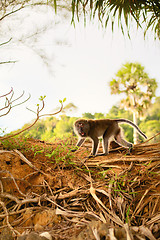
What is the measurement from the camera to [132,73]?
54.7 ft

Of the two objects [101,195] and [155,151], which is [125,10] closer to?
[155,151]

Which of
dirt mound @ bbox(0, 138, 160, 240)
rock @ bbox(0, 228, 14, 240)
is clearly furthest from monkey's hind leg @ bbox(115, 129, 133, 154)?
rock @ bbox(0, 228, 14, 240)

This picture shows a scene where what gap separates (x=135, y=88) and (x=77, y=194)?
47.6ft

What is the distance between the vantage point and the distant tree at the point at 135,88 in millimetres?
15023

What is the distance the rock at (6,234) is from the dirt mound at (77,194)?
2 centimetres

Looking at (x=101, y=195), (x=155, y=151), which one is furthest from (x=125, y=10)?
(x=101, y=195)

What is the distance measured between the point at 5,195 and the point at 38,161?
55 cm

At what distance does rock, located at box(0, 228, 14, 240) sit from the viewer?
203 centimetres

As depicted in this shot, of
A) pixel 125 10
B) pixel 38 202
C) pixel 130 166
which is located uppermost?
pixel 125 10

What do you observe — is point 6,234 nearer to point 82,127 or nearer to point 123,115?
point 82,127

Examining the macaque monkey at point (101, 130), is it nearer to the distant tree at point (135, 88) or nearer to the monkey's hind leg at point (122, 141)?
the monkey's hind leg at point (122, 141)

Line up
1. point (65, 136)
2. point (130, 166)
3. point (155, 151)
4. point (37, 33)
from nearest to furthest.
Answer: point (130, 166)
point (155, 151)
point (65, 136)
point (37, 33)

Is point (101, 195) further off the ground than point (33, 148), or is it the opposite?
point (33, 148)

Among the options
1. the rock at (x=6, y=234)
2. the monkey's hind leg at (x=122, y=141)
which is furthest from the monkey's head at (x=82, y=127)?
the rock at (x=6, y=234)
